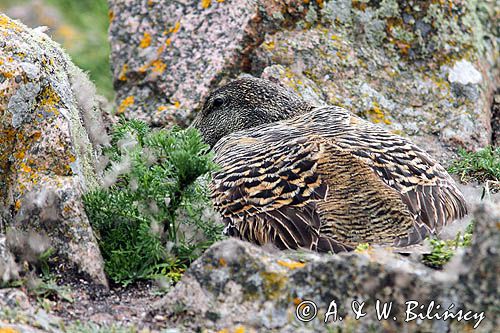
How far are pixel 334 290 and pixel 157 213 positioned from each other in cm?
140

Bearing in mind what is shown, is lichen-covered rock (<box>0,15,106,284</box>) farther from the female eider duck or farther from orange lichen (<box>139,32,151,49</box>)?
orange lichen (<box>139,32,151,49</box>)

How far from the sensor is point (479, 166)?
728 cm

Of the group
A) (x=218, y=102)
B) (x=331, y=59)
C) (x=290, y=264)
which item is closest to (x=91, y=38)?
(x=331, y=59)

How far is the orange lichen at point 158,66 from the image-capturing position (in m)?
8.52

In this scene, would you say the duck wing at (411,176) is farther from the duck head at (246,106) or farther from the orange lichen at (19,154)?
the orange lichen at (19,154)

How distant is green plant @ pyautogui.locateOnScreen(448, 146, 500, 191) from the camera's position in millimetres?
7113

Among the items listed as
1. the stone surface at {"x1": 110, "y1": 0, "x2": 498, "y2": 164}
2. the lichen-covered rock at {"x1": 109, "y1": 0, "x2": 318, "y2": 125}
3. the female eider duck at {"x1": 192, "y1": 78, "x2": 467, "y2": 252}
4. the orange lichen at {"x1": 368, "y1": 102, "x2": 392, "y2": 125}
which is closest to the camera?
the female eider duck at {"x1": 192, "y1": 78, "x2": 467, "y2": 252}

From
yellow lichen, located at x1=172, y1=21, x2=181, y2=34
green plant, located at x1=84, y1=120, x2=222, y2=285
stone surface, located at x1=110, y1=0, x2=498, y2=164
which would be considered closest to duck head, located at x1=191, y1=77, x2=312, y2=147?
stone surface, located at x1=110, y1=0, x2=498, y2=164

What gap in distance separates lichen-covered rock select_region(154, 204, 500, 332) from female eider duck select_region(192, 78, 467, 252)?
0.86 metres

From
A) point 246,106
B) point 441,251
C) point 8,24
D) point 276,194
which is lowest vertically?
point 441,251

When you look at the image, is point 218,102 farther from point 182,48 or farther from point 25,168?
point 25,168

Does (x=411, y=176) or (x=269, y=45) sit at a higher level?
(x=269, y=45)

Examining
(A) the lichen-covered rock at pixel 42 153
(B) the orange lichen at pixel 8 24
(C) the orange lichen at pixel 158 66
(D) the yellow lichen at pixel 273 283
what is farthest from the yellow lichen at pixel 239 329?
(C) the orange lichen at pixel 158 66

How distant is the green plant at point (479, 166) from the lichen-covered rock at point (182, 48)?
2378 mm
